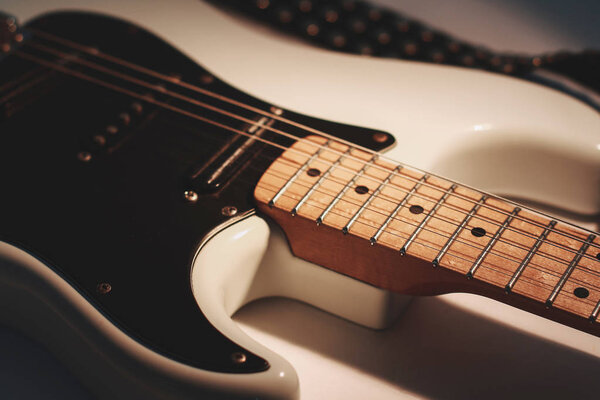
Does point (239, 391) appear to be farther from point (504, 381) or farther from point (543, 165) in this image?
point (543, 165)

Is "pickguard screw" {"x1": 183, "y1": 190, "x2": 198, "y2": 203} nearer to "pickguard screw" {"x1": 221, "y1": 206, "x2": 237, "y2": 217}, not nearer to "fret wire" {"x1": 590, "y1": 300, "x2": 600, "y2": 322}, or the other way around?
"pickguard screw" {"x1": 221, "y1": 206, "x2": 237, "y2": 217}

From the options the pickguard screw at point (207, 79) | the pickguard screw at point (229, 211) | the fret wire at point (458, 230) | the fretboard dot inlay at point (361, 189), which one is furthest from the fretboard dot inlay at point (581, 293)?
Answer: the pickguard screw at point (207, 79)

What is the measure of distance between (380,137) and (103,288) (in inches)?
13.6

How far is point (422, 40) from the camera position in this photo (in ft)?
3.21

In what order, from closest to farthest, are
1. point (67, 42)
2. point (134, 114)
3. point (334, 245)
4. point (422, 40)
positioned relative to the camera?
point (334, 245) < point (134, 114) < point (67, 42) < point (422, 40)

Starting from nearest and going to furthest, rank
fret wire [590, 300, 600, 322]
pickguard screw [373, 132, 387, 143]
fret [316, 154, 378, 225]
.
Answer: fret wire [590, 300, 600, 322] → fret [316, 154, 378, 225] → pickguard screw [373, 132, 387, 143]

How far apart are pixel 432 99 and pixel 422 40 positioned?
25 cm

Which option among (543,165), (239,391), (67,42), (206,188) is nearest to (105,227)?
(206,188)

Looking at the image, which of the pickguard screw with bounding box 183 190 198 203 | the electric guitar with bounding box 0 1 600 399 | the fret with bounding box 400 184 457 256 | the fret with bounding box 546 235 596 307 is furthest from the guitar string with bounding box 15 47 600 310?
the fret with bounding box 546 235 596 307

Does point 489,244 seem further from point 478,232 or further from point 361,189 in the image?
point 361,189

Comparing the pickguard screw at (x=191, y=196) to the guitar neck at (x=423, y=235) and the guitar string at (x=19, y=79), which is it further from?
the guitar string at (x=19, y=79)

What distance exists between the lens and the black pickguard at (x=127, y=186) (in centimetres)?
54

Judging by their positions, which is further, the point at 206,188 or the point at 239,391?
the point at 206,188

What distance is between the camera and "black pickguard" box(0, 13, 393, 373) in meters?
0.54
